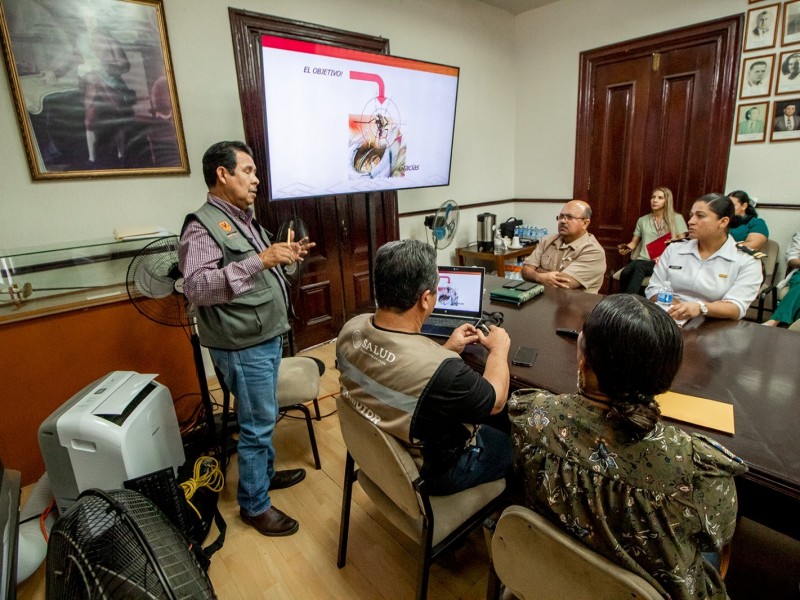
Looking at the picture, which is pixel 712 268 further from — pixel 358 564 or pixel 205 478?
pixel 205 478

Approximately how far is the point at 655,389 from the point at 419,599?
35.1 inches

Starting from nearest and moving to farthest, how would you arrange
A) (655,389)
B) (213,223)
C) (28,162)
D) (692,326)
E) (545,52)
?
(655,389) < (213,223) < (692,326) < (28,162) < (545,52)

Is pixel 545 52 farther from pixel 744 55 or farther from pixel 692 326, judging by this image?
pixel 692 326

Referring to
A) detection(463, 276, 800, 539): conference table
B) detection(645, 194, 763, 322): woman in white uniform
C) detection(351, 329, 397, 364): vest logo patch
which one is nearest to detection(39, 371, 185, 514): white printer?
detection(351, 329, 397, 364): vest logo patch

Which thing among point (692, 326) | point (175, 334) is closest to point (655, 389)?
point (692, 326)

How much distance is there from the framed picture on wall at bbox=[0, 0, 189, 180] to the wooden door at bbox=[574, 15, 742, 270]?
3674 mm

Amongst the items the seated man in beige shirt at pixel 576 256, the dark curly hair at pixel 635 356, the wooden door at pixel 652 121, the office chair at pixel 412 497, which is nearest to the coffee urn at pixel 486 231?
the wooden door at pixel 652 121

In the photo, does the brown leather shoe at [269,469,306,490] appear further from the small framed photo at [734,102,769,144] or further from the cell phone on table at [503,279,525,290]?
the small framed photo at [734,102,769,144]

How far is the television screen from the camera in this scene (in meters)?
2.46

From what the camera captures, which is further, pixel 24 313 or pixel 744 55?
pixel 744 55

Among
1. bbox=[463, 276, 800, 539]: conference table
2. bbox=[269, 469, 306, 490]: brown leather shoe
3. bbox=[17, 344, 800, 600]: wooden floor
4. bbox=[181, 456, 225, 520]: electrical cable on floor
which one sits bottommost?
bbox=[17, 344, 800, 600]: wooden floor

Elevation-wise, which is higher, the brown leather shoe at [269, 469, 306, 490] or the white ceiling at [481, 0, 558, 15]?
the white ceiling at [481, 0, 558, 15]

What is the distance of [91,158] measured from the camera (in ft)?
7.43

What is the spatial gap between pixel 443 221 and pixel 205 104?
1975 millimetres
